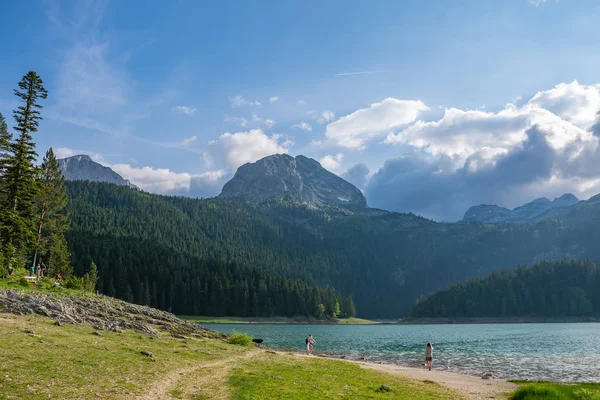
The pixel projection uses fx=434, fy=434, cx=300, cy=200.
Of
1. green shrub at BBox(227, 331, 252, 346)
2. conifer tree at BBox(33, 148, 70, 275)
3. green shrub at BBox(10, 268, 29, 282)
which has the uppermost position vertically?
conifer tree at BBox(33, 148, 70, 275)

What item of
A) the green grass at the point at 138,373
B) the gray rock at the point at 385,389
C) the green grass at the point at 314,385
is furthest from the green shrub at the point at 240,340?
the gray rock at the point at 385,389

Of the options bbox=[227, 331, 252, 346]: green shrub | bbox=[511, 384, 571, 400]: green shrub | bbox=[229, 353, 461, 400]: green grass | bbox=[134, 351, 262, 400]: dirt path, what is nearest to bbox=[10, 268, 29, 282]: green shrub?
bbox=[227, 331, 252, 346]: green shrub

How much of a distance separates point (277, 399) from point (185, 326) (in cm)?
4375

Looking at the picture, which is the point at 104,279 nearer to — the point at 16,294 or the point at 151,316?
the point at 151,316

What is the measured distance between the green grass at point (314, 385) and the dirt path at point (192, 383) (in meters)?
0.91

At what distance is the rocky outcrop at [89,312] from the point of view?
4338 centimetres

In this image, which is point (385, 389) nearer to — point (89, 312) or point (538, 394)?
point (538, 394)

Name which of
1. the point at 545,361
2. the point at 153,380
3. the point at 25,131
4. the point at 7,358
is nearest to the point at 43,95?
the point at 25,131

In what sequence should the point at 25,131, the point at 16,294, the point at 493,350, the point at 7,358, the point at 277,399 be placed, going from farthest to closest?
the point at 493,350, the point at 25,131, the point at 16,294, the point at 7,358, the point at 277,399

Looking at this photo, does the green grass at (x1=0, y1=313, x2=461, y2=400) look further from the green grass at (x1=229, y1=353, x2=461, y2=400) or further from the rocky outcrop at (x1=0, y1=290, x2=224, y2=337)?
the rocky outcrop at (x1=0, y1=290, x2=224, y2=337)

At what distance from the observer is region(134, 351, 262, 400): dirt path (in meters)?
22.7

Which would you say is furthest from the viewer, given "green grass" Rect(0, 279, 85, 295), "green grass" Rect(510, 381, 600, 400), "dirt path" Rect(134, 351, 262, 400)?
"green grass" Rect(0, 279, 85, 295)

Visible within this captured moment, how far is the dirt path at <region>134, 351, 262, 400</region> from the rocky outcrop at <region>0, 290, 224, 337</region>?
17.5 m

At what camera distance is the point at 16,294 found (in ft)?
147
